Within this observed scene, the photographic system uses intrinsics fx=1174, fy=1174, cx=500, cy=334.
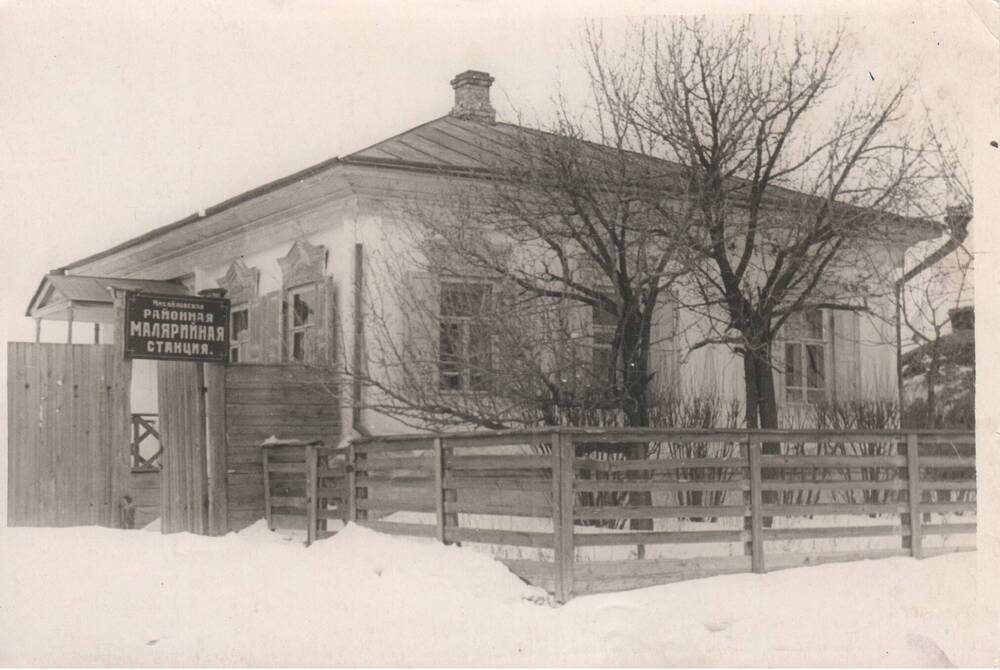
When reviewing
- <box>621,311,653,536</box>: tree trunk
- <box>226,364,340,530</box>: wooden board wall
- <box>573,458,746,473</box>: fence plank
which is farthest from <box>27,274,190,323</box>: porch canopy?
<box>573,458,746,473</box>: fence plank

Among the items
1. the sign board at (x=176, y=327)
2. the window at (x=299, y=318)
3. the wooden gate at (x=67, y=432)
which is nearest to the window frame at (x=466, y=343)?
the sign board at (x=176, y=327)

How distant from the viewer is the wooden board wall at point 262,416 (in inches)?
543

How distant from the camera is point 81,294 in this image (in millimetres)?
18891

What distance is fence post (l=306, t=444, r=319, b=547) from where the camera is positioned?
42.2 ft

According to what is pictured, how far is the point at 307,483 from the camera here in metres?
13.0

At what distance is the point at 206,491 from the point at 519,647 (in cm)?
608

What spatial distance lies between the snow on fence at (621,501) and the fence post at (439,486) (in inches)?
0.5

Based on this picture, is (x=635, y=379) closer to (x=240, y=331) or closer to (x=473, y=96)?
(x=473, y=96)

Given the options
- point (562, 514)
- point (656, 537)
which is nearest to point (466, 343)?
point (656, 537)

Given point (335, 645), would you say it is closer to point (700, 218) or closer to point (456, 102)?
point (700, 218)

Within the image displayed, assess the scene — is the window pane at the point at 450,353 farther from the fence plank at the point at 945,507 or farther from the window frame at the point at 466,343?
the fence plank at the point at 945,507

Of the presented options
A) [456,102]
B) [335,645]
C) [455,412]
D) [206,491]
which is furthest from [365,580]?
[456,102]

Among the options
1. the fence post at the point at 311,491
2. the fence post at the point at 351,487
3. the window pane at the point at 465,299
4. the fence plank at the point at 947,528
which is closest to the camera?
the fence plank at the point at 947,528

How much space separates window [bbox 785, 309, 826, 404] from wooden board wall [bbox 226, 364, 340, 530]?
23.0ft
